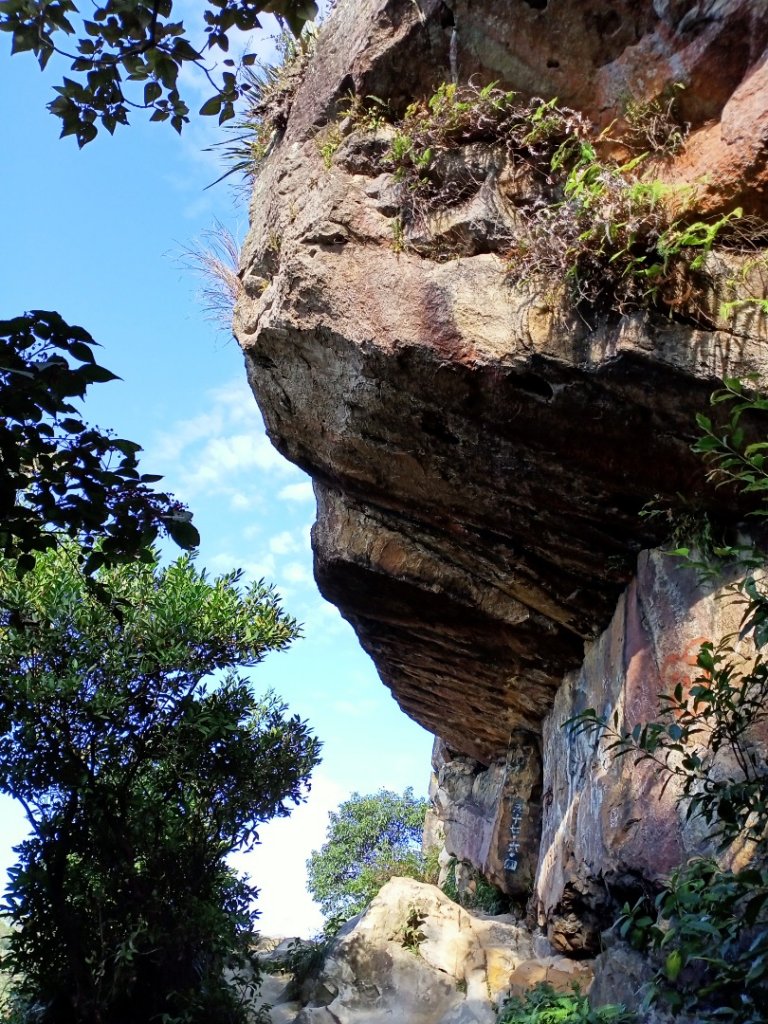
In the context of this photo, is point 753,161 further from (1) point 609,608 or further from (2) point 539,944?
(2) point 539,944

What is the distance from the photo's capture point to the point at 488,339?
5531mm

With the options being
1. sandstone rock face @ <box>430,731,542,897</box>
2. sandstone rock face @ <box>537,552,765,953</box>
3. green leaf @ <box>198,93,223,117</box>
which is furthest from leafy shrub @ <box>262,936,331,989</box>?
green leaf @ <box>198,93,223,117</box>

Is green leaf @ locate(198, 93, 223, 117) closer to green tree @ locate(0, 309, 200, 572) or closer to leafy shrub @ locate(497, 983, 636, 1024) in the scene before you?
green tree @ locate(0, 309, 200, 572)

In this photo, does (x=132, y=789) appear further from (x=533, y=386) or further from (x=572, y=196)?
(x=572, y=196)

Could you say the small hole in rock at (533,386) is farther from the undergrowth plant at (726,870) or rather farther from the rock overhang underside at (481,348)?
the undergrowth plant at (726,870)

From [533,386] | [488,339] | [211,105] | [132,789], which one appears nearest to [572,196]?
[488,339]

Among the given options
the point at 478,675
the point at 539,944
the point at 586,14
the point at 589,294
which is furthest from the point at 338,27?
the point at 539,944

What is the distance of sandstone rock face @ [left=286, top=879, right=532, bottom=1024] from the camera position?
8.49 m

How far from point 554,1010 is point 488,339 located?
16.0 ft

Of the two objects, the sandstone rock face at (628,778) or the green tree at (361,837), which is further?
the green tree at (361,837)

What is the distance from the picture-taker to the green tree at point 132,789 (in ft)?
26.6

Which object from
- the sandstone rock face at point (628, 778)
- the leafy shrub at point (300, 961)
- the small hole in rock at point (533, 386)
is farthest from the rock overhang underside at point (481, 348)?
the leafy shrub at point (300, 961)

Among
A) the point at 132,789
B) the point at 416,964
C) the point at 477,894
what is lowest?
the point at 416,964

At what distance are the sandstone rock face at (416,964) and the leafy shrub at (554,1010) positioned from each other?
1.23 m
